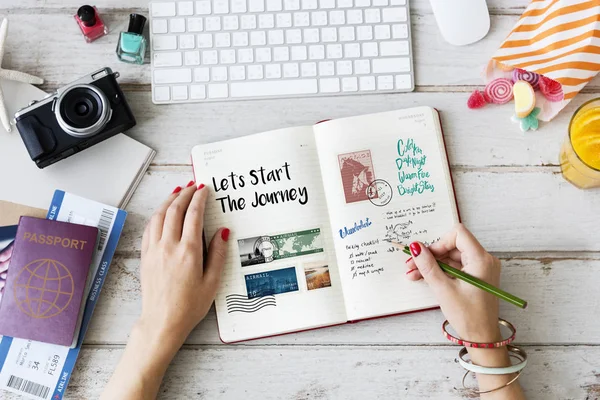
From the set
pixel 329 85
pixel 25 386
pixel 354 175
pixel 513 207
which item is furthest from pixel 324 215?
pixel 25 386

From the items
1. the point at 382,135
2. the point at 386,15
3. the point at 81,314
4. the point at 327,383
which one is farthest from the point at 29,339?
the point at 386,15

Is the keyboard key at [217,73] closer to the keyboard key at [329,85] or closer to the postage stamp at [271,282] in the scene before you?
the keyboard key at [329,85]

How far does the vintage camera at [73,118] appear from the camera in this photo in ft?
3.00

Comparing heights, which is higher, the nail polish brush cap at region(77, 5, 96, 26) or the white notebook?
the nail polish brush cap at region(77, 5, 96, 26)

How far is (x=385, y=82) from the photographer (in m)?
0.98

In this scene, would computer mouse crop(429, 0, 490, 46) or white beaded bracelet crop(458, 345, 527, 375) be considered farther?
computer mouse crop(429, 0, 490, 46)

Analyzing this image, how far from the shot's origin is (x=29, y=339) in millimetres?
896

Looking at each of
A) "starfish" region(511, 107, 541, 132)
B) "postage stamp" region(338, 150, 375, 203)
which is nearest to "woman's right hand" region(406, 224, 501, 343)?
"postage stamp" region(338, 150, 375, 203)

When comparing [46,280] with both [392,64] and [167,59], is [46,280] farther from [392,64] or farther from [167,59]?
[392,64]

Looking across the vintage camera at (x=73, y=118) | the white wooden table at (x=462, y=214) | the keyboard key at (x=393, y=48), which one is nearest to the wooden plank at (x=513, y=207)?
the white wooden table at (x=462, y=214)

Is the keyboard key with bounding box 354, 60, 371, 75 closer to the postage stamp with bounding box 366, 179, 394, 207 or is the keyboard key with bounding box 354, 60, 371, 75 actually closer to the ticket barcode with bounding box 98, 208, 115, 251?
the postage stamp with bounding box 366, 179, 394, 207

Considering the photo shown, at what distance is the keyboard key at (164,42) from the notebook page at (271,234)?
0.18 metres

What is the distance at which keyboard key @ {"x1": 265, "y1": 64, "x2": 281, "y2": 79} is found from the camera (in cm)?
97

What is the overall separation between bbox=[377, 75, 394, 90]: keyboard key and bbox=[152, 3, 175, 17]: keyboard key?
368 millimetres
